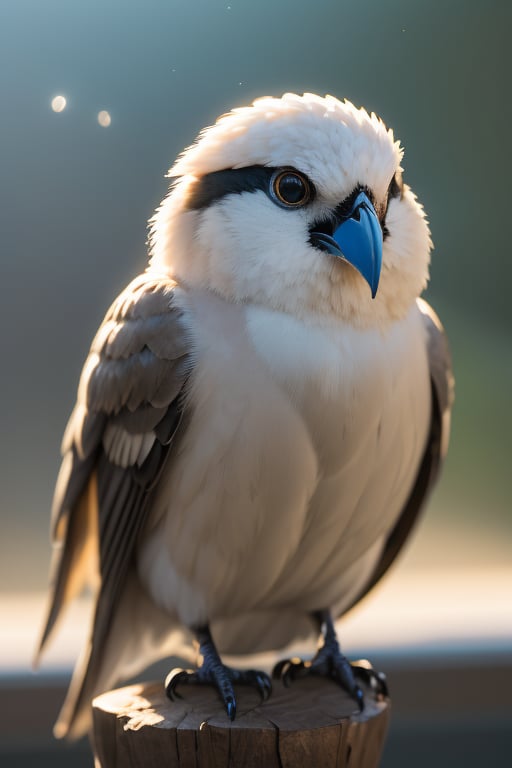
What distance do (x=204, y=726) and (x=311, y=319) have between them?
56 cm

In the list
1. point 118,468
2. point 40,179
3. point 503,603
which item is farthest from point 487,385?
point 118,468

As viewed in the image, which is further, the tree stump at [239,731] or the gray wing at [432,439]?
the gray wing at [432,439]

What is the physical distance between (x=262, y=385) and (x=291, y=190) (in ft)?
0.86

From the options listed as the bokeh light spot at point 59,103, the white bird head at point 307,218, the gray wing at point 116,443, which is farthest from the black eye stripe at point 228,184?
the bokeh light spot at point 59,103

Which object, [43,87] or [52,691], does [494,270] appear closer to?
[43,87]

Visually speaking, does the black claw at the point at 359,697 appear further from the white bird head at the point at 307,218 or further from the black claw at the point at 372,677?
the white bird head at the point at 307,218

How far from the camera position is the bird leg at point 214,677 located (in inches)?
51.5

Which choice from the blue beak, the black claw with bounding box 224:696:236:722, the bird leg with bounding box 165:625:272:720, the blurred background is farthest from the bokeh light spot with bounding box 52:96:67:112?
the black claw with bounding box 224:696:236:722

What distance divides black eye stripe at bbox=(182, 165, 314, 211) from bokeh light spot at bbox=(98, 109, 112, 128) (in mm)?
783

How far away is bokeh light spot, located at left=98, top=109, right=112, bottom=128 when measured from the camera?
1.96 m

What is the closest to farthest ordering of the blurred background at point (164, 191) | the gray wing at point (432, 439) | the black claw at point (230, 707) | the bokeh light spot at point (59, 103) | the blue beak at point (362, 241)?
1. the blue beak at point (362, 241)
2. the black claw at point (230, 707)
3. the gray wing at point (432, 439)
4. the blurred background at point (164, 191)
5. the bokeh light spot at point (59, 103)

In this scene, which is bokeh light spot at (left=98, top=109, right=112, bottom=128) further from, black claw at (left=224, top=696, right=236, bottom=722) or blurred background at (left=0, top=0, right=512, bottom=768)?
black claw at (left=224, top=696, right=236, bottom=722)

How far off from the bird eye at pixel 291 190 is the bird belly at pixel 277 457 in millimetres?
152

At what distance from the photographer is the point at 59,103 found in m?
1.95
